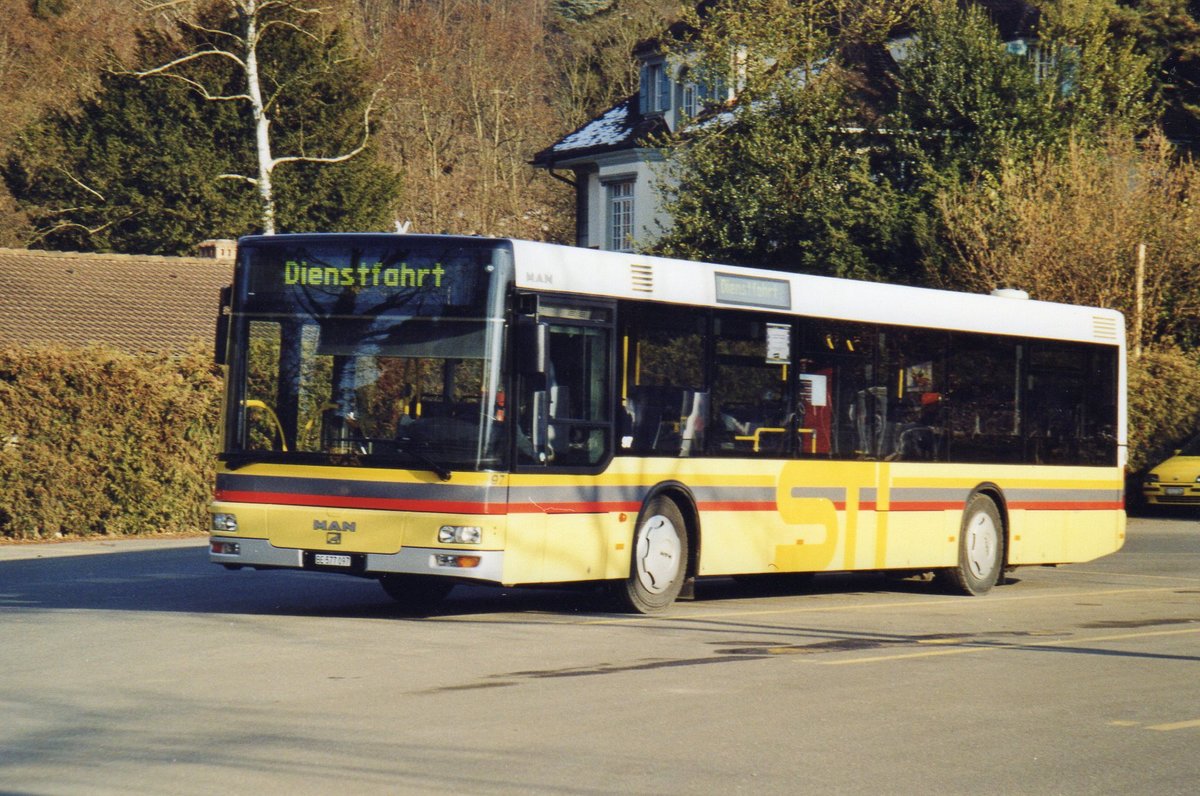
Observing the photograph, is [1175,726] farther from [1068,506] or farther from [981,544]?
[1068,506]

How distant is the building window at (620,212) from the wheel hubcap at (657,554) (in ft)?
119

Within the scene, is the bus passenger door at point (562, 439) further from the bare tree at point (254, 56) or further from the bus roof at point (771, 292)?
the bare tree at point (254, 56)

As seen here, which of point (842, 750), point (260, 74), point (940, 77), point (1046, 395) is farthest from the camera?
point (260, 74)

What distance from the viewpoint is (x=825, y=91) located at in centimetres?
3975

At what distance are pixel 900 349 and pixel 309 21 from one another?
34756mm

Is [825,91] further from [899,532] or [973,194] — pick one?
[899,532]

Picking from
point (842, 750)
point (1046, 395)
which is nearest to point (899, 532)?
point (1046, 395)

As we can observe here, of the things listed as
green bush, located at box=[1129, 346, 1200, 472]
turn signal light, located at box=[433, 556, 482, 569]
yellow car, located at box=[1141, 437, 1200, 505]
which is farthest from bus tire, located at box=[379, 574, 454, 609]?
green bush, located at box=[1129, 346, 1200, 472]

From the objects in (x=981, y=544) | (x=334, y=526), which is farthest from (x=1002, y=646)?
(x=981, y=544)

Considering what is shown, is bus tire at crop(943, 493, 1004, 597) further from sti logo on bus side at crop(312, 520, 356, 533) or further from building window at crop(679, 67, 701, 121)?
building window at crop(679, 67, 701, 121)

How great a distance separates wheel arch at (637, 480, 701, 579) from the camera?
14.4 m

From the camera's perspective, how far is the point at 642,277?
14.3 m

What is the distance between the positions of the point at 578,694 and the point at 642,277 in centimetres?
521

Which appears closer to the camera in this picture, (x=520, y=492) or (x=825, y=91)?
(x=520, y=492)
